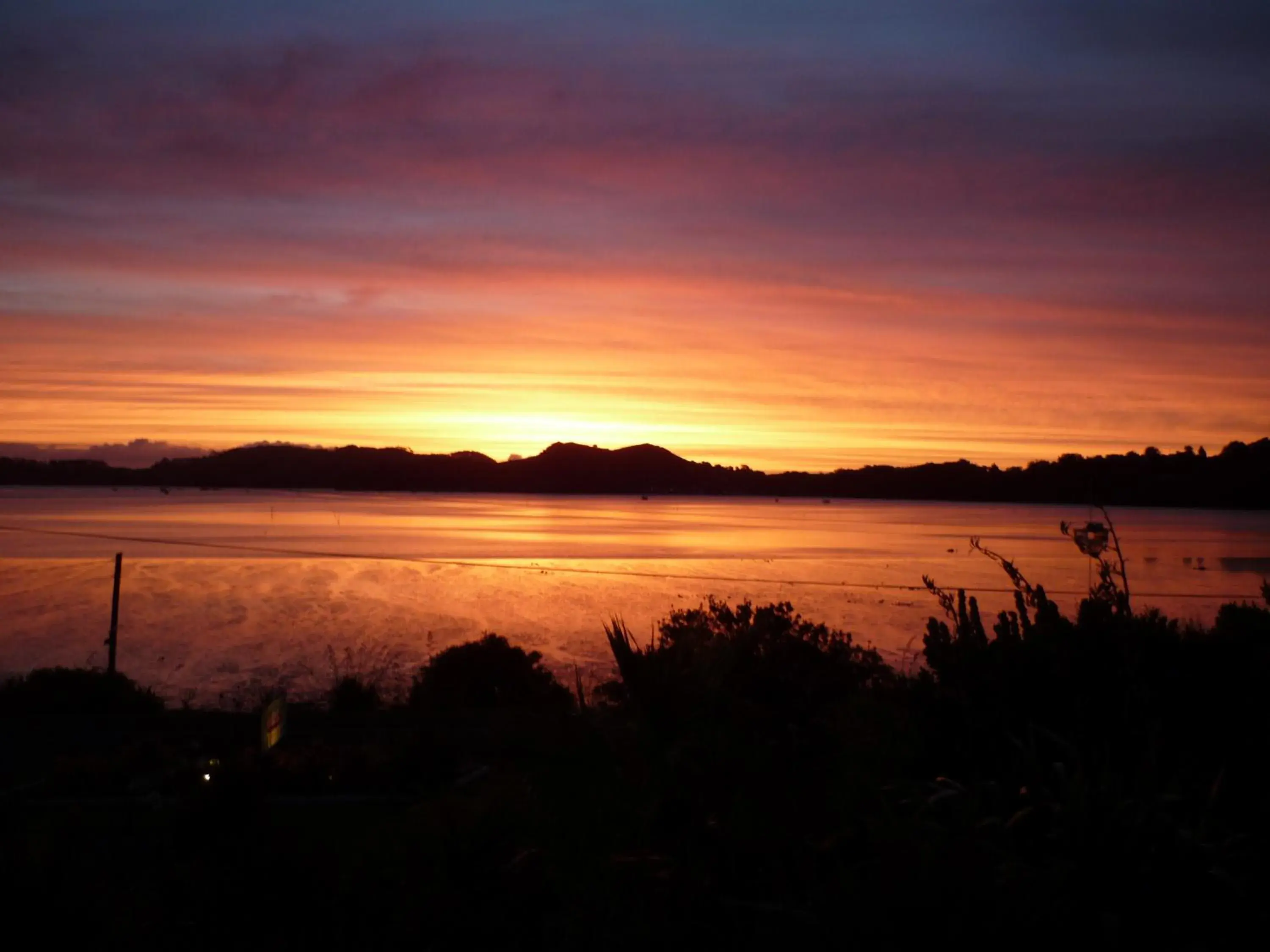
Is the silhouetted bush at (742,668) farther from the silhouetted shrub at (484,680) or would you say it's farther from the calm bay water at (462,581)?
the silhouetted shrub at (484,680)

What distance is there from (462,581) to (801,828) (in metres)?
54.1

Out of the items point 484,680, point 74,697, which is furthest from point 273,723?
point 74,697

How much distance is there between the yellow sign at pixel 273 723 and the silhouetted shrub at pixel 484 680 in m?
15.3

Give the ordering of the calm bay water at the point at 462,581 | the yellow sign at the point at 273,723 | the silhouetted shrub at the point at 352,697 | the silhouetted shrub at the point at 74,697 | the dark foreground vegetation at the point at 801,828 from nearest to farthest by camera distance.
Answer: the dark foreground vegetation at the point at 801,828, the yellow sign at the point at 273,723, the silhouetted shrub at the point at 74,697, the silhouetted shrub at the point at 352,697, the calm bay water at the point at 462,581

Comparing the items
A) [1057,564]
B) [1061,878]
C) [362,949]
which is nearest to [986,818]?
[1061,878]

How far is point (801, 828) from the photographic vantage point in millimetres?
6262

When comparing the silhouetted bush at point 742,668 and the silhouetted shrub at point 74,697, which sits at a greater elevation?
the silhouetted bush at point 742,668

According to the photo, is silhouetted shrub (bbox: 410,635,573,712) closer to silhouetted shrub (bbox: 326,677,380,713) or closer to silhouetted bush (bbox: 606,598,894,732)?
silhouetted shrub (bbox: 326,677,380,713)

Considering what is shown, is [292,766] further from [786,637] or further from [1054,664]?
[1054,664]

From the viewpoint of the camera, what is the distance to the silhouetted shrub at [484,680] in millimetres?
25625

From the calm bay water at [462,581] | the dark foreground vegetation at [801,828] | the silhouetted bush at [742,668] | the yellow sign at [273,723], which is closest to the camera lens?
the dark foreground vegetation at [801,828]

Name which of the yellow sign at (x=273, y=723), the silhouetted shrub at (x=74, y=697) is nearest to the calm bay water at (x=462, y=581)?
the silhouetted shrub at (x=74, y=697)

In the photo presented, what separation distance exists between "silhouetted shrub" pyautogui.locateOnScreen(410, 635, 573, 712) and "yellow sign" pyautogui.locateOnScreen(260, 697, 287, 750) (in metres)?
15.3

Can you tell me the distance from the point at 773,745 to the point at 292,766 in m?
8.92
